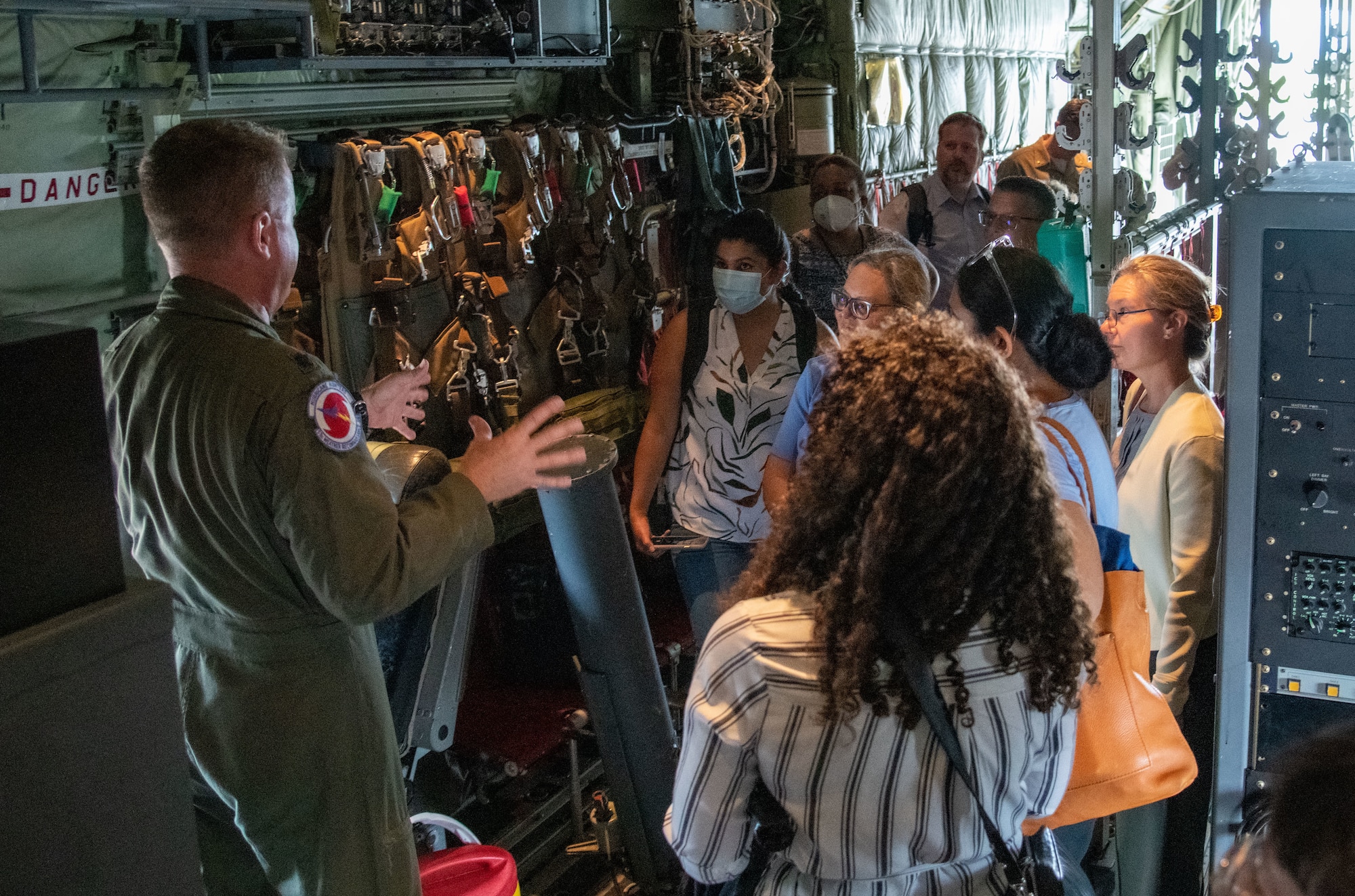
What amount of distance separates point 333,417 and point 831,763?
39.0 inches

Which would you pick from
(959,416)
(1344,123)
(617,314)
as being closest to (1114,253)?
(1344,123)

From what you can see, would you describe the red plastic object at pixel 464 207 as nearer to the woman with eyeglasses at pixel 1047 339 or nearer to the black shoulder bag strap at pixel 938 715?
the woman with eyeglasses at pixel 1047 339

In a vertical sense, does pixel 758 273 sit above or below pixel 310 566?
above

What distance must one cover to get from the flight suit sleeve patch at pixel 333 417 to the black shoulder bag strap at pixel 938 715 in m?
0.98

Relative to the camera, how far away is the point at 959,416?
1553 millimetres

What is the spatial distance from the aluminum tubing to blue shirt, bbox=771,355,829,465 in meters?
0.45

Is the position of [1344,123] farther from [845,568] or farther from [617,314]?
[845,568]

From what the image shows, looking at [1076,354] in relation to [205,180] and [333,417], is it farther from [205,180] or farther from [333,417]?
[205,180]

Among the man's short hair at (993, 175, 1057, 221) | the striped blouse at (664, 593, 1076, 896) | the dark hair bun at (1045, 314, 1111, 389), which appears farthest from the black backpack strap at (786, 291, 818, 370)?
the striped blouse at (664, 593, 1076, 896)

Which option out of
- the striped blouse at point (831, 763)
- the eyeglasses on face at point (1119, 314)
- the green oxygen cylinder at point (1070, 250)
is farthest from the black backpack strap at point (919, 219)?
the striped blouse at point (831, 763)

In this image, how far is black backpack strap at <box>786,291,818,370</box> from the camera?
3.47 metres

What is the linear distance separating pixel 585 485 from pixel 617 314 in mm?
2631

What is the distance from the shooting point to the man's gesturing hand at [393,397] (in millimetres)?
2646

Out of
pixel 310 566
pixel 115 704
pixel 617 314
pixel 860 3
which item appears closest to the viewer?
pixel 115 704
